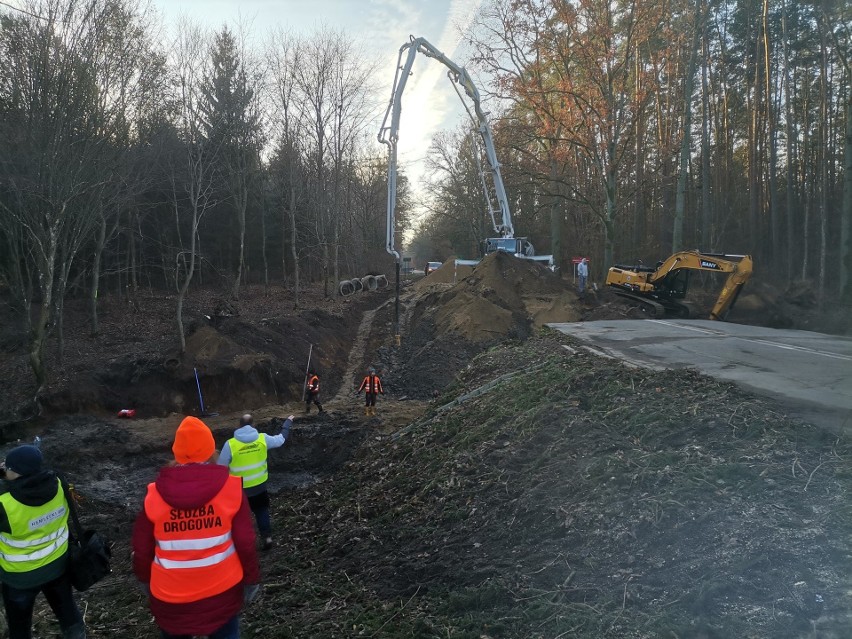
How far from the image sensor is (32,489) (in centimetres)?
371

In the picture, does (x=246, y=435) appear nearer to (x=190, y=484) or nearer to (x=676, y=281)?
(x=190, y=484)

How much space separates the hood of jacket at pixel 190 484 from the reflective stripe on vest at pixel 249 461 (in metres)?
3.29

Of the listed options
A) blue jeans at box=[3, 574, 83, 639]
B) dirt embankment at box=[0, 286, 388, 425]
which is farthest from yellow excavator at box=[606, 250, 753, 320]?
blue jeans at box=[3, 574, 83, 639]

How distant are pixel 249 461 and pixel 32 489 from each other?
2.61 metres

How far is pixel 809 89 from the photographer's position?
93.6 feet

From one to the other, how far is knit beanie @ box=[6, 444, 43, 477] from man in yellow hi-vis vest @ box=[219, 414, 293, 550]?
2.43m

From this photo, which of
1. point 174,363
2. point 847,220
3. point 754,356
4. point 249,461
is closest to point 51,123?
point 174,363

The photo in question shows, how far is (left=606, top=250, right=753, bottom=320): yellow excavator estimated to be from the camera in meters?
17.9

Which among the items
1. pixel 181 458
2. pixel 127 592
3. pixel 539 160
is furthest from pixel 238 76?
pixel 181 458

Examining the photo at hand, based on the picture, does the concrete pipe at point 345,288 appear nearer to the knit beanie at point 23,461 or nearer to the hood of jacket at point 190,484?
the knit beanie at point 23,461

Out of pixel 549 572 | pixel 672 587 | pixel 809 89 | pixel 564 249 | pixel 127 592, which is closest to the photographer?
pixel 672 587

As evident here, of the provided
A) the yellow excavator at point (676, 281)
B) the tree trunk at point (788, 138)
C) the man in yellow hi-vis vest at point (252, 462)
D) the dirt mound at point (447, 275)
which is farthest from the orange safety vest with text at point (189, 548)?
the tree trunk at point (788, 138)

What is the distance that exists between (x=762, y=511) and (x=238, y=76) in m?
25.4

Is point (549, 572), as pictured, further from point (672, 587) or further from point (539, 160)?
point (539, 160)
